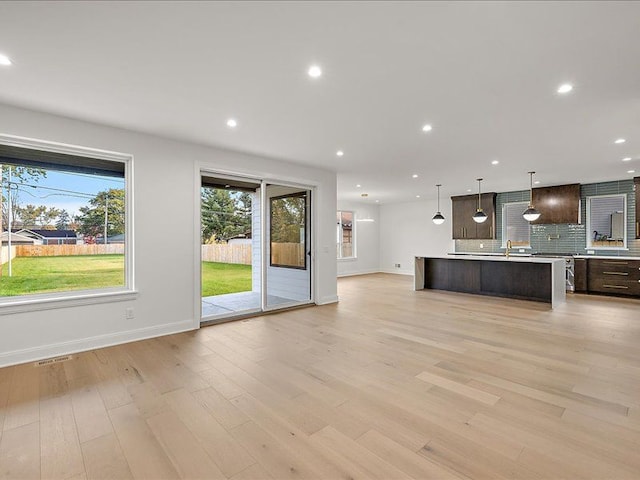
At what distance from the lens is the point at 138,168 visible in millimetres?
4168

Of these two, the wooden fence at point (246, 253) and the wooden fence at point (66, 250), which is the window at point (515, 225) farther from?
the wooden fence at point (66, 250)

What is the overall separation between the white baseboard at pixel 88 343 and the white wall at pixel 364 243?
7041 mm

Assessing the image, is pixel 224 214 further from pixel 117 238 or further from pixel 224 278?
pixel 117 238

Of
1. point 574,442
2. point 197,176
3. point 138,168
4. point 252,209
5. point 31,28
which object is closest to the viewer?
point 574,442

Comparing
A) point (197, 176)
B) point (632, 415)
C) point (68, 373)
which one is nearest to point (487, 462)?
point (632, 415)

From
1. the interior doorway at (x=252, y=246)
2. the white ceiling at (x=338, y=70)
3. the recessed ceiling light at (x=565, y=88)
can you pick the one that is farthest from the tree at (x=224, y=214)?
the recessed ceiling light at (x=565, y=88)

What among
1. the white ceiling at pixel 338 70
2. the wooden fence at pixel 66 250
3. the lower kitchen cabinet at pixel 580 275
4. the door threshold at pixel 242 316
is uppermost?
the white ceiling at pixel 338 70

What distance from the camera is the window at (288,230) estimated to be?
593 cm

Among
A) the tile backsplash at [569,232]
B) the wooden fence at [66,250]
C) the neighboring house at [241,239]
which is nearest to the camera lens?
the wooden fence at [66,250]

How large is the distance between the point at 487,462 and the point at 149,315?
3.99m

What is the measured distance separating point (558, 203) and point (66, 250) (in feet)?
32.6

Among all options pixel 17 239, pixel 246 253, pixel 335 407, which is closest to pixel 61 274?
pixel 17 239

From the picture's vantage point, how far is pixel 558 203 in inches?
317

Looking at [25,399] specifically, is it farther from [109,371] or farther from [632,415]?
[632,415]
